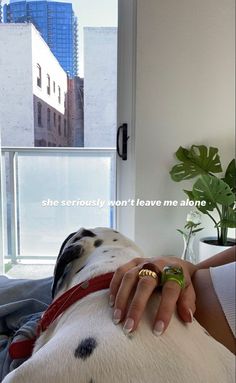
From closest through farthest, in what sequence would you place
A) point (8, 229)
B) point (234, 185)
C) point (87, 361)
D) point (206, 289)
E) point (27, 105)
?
point (87, 361) → point (206, 289) → point (234, 185) → point (27, 105) → point (8, 229)

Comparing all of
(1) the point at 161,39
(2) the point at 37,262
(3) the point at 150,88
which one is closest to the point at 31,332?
(3) the point at 150,88

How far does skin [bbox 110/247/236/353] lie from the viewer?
444 mm

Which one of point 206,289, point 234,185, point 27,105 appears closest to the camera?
point 206,289

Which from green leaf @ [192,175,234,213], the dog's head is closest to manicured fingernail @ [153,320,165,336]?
the dog's head

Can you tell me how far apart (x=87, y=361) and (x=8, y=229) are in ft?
7.13

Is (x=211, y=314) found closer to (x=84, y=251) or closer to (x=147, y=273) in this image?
(x=147, y=273)

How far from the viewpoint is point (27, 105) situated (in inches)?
84.1

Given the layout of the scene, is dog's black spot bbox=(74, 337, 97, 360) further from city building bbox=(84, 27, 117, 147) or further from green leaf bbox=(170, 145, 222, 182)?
city building bbox=(84, 27, 117, 147)

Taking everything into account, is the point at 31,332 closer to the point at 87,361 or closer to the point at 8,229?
the point at 87,361

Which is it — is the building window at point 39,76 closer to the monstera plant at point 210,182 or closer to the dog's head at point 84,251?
the monstera plant at point 210,182

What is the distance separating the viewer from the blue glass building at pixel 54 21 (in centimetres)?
203

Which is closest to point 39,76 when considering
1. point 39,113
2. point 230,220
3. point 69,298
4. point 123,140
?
point 39,113

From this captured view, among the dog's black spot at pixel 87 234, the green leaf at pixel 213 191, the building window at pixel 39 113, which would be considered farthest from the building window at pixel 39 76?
the dog's black spot at pixel 87 234

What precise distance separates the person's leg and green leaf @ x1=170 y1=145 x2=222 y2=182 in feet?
4.58
